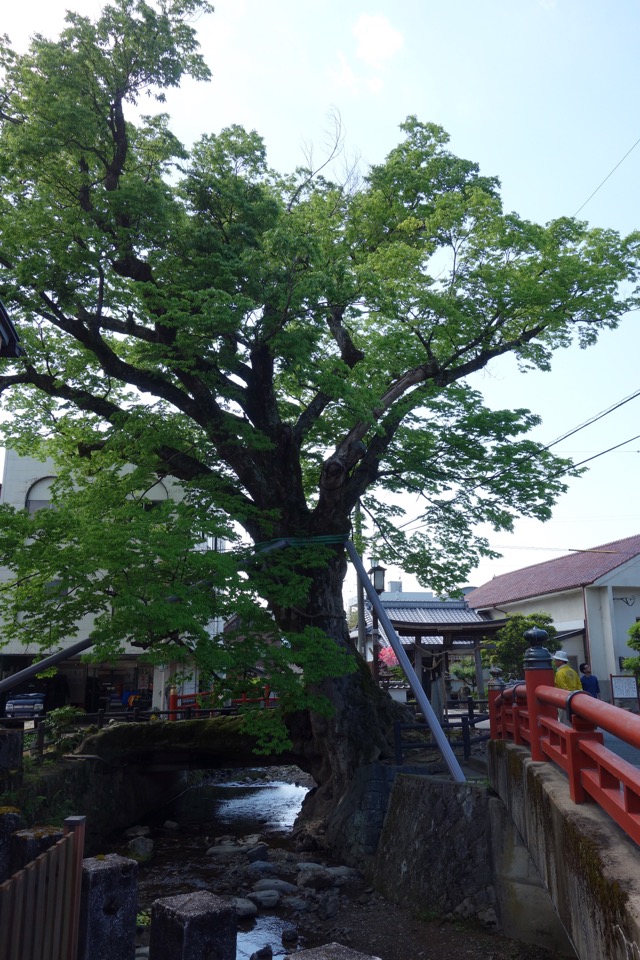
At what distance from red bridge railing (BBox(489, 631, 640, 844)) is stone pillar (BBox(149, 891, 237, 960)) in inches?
124

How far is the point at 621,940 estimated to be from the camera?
11.3 feet

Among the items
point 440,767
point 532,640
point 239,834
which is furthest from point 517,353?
point 239,834

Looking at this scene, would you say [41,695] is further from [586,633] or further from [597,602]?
[597,602]

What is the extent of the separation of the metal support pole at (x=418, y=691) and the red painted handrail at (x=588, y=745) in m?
5.81

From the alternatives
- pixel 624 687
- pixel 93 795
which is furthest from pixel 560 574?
pixel 93 795

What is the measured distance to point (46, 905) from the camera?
4855mm

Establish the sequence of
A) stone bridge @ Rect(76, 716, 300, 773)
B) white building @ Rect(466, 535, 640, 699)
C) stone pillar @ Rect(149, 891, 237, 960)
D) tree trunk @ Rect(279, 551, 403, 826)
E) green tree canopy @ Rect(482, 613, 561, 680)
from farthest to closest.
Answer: white building @ Rect(466, 535, 640, 699) < green tree canopy @ Rect(482, 613, 561, 680) < stone bridge @ Rect(76, 716, 300, 773) < tree trunk @ Rect(279, 551, 403, 826) < stone pillar @ Rect(149, 891, 237, 960)

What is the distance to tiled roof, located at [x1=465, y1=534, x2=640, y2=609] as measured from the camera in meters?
31.3

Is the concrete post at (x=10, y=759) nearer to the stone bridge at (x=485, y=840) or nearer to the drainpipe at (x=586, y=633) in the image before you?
the stone bridge at (x=485, y=840)

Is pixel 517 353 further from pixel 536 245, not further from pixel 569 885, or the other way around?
pixel 569 885

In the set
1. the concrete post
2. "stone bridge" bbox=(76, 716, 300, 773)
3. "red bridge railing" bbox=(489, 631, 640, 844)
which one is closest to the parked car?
"stone bridge" bbox=(76, 716, 300, 773)

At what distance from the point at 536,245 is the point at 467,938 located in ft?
43.7

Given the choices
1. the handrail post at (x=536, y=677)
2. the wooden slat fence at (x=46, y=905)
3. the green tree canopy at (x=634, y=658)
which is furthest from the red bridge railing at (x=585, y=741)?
the green tree canopy at (x=634, y=658)

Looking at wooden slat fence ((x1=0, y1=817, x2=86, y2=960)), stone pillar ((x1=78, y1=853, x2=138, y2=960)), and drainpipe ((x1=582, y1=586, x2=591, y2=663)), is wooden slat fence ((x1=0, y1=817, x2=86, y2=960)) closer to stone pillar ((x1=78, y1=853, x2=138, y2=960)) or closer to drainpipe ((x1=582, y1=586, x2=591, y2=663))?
stone pillar ((x1=78, y1=853, x2=138, y2=960))
